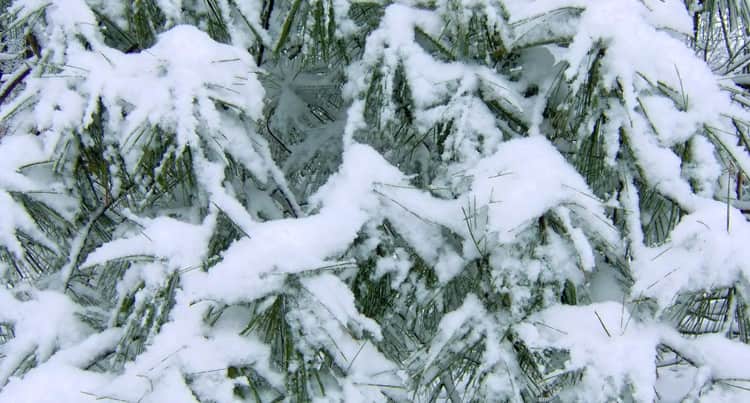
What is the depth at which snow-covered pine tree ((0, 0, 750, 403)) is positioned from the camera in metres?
1.17

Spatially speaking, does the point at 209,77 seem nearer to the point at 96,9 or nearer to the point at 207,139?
the point at 207,139

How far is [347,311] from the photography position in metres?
1.21

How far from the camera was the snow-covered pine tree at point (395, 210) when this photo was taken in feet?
3.85

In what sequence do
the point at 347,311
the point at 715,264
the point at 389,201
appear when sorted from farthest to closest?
the point at 389,201 → the point at 347,311 → the point at 715,264

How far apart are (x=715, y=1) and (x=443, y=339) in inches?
45.0

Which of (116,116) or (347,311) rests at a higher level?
(116,116)

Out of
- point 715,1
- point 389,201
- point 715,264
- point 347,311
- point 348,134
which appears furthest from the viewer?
point 715,1

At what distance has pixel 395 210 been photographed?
132 centimetres

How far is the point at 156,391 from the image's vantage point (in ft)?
3.82

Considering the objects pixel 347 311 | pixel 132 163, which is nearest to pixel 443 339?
pixel 347 311

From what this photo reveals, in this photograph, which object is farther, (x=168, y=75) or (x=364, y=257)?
(x=364, y=257)

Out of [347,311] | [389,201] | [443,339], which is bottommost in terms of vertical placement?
[443,339]

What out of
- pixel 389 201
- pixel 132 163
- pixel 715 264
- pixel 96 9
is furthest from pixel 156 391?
pixel 715 264

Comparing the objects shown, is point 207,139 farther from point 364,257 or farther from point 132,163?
point 364,257
